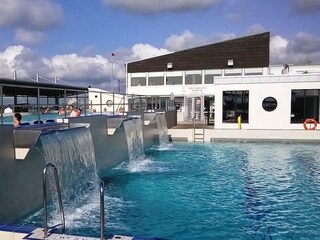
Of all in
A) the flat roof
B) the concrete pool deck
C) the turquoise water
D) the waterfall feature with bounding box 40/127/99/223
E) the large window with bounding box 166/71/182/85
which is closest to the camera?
the flat roof

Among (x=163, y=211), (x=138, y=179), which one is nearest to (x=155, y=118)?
(x=138, y=179)

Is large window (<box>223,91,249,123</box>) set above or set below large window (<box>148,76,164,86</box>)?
below

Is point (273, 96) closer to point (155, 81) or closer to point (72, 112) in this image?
point (72, 112)

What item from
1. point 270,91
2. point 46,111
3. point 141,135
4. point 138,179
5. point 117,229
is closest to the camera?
point 117,229

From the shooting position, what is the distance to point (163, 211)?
8.41 meters

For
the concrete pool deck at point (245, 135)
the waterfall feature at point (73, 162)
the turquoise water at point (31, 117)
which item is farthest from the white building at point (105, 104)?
the concrete pool deck at point (245, 135)

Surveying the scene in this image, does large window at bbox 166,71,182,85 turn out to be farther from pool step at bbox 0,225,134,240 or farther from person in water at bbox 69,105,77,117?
pool step at bbox 0,225,134,240

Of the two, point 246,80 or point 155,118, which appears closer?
point 155,118

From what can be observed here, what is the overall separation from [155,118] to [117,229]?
44.1 feet

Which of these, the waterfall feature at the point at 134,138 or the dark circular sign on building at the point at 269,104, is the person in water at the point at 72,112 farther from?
the dark circular sign on building at the point at 269,104

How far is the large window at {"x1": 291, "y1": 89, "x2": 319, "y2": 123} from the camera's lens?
75.4ft

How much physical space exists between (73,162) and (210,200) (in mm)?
3848

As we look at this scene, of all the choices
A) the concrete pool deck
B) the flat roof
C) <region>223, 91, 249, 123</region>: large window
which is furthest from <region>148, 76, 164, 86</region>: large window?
the flat roof

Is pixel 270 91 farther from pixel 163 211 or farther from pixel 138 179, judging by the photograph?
pixel 163 211
